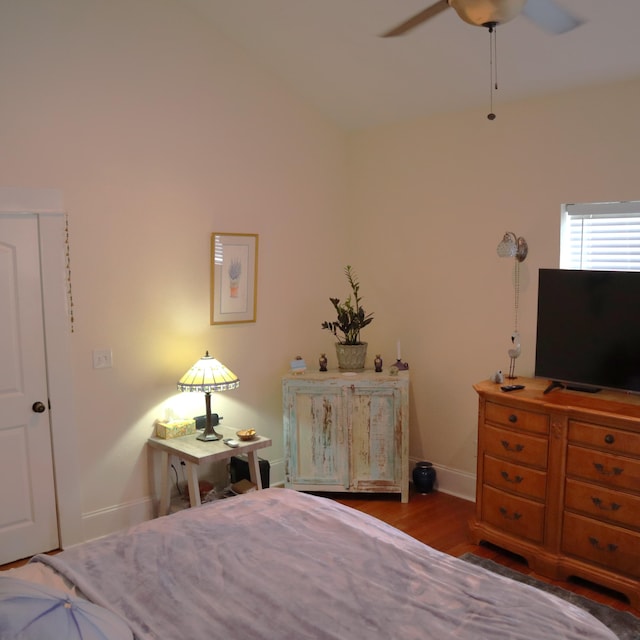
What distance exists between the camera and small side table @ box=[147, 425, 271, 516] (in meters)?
3.39

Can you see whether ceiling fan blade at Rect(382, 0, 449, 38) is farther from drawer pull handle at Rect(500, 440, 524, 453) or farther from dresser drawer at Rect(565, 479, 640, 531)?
dresser drawer at Rect(565, 479, 640, 531)

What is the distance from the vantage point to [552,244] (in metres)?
3.63

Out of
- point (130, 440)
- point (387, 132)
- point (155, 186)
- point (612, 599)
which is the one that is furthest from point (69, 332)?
point (612, 599)

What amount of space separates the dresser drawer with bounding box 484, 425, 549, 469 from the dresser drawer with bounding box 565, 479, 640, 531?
0.63 feet

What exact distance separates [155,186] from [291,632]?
276 cm

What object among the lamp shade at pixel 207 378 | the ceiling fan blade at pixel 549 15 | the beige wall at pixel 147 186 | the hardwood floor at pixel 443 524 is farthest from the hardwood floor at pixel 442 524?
the ceiling fan blade at pixel 549 15

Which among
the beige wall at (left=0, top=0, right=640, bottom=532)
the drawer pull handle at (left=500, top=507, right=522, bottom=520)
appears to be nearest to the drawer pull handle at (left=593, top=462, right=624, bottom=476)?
the drawer pull handle at (left=500, top=507, right=522, bottom=520)

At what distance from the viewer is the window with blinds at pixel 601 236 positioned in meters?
3.40

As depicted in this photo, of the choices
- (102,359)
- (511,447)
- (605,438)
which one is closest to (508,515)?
(511,447)

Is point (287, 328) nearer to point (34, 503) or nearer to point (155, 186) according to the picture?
point (155, 186)

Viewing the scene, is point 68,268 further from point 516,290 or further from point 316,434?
point 516,290

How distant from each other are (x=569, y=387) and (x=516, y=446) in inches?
17.9

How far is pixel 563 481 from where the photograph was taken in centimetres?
306

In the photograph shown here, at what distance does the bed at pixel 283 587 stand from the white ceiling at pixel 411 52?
2.47 metres
